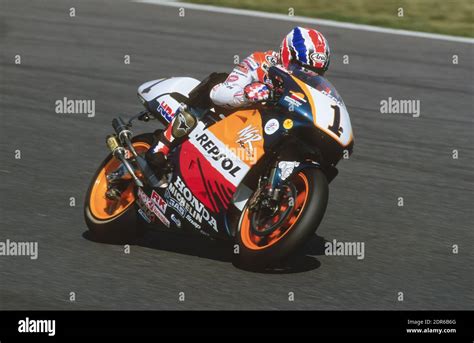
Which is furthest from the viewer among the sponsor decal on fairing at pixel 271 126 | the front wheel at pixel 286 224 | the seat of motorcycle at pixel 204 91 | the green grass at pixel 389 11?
the green grass at pixel 389 11

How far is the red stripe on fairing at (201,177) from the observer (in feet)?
23.8

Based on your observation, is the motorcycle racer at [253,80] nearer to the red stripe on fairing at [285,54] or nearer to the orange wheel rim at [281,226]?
the red stripe on fairing at [285,54]

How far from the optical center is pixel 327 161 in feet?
23.4

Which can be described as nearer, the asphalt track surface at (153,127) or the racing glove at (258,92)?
the asphalt track surface at (153,127)

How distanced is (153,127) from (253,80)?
436cm

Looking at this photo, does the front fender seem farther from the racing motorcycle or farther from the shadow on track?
the shadow on track

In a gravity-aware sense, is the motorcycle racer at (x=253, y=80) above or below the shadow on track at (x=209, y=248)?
above

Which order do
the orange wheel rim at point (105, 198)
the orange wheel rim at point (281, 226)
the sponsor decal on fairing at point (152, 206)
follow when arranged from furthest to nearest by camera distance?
the orange wheel rim at point (105, 198)
the sponsor decal on fairing at point (152, 206)
the orange wheel rim at point (281, 226)

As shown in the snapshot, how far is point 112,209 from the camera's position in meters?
7.92

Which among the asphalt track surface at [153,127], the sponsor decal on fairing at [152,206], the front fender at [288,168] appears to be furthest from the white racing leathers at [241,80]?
the asphalt track surface at [153,127]

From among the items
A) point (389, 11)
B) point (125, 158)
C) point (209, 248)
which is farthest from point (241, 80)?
point (389, 11)

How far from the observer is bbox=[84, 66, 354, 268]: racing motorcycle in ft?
22.7

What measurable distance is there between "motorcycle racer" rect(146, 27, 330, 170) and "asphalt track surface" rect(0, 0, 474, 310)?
2.40ft
